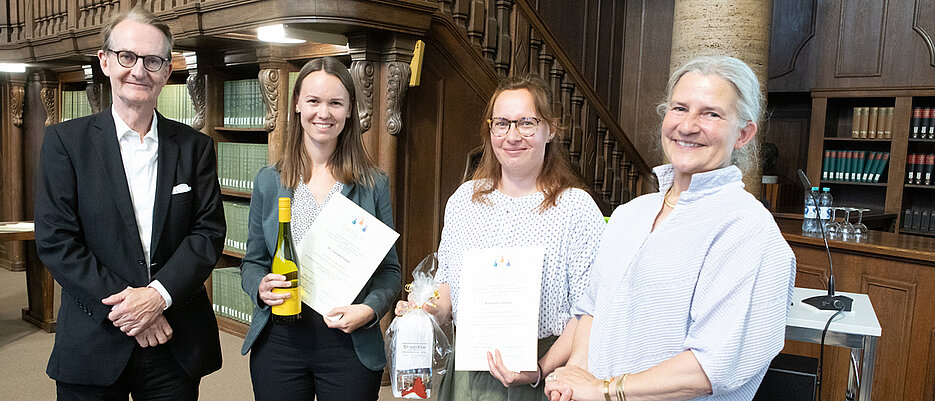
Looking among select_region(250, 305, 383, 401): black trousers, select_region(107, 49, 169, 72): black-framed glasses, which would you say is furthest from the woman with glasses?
select_region(107, 49, 169, 72): black-framed glasses

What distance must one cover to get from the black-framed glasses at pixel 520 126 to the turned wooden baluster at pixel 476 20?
2.82 meters

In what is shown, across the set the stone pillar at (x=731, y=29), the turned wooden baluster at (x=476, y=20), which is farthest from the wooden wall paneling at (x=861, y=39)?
the turned wooden baluster at (x=476, y=20)

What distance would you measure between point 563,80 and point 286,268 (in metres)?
3.64

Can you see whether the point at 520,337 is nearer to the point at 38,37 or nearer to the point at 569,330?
the point at 569,330

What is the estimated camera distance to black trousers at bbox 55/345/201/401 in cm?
173

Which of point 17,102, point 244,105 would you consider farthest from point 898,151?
point 17,102

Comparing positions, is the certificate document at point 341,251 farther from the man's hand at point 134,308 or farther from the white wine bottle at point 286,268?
the man's hand at point 134,308

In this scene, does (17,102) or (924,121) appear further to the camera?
(17,102)

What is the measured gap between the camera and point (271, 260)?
191cm

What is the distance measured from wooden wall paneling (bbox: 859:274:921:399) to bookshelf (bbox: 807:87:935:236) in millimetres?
3518

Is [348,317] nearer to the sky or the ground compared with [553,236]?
nearer to the ground

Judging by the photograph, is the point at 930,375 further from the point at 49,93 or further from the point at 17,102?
the point at 17,102

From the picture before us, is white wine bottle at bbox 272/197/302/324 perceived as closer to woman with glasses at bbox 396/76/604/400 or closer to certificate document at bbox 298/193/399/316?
certificate document at bbox 298/193/399/316

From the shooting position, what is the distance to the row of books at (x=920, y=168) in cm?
636
